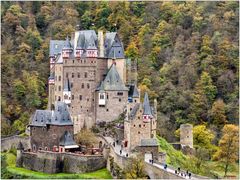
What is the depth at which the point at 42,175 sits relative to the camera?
62094 millimetres

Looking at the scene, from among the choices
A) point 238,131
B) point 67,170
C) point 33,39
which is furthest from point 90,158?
point 33,39

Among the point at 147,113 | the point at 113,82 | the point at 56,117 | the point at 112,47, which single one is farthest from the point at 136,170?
the point at 112,47

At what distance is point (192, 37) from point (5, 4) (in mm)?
28370

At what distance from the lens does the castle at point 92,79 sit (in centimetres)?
6700

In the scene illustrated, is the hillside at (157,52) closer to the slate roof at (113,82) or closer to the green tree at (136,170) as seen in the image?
the slate roof at (113,82)

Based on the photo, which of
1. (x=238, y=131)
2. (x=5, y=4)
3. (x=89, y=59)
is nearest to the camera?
(x=89, y=59)

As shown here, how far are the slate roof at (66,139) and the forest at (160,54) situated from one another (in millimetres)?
13633

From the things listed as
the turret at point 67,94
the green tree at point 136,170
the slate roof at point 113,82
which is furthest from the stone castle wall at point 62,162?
the slate roof at point 113,82

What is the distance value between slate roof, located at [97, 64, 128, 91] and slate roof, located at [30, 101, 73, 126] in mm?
4184

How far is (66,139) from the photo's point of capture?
209ft

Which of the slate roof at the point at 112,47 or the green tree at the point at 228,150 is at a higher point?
the slate roof at the point at 112,47

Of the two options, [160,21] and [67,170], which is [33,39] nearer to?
[160,21]

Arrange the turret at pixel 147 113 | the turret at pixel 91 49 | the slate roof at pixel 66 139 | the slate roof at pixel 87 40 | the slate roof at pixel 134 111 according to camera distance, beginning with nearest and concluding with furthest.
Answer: the slate roof at pixel 134 111
the turret at pixel 147 113
the slate roof at pixel 66 139
the turret at pixel 91 49
the slate roof at pixel 87 40

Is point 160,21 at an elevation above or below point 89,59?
above
